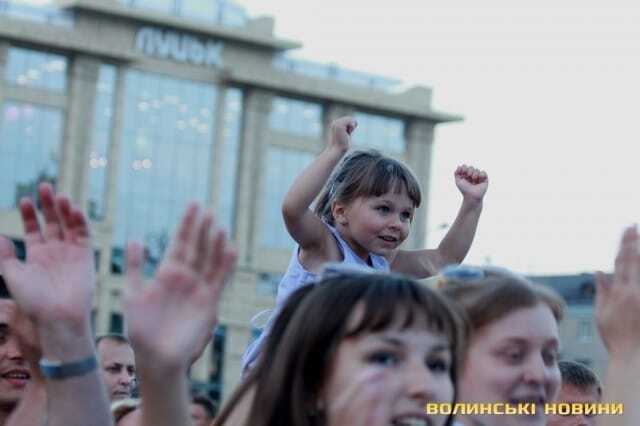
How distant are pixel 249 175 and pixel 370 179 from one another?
2004 inches

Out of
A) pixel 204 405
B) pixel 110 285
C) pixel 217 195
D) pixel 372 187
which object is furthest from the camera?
pixel 217 195

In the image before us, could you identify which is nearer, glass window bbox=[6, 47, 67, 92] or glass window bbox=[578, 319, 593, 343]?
glass window bbox=[578, 319, 593, 343]

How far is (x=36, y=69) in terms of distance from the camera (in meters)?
53.0

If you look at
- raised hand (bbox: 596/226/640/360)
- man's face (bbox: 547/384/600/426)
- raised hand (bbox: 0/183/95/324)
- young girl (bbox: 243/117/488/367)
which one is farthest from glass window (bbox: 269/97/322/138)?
raised hand (bbox: 596/226/640/360)

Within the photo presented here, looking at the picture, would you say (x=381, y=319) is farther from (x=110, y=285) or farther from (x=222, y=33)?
(x=222, y=33)

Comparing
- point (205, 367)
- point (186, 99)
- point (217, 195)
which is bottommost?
point (205, 367)

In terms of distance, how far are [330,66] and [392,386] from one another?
5693 centimetres

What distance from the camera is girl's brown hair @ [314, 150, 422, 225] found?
5.48 m

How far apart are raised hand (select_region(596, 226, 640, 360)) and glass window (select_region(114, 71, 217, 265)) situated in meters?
49.6

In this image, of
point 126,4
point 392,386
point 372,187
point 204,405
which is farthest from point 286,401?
point 126,4

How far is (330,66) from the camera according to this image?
59.6 meters

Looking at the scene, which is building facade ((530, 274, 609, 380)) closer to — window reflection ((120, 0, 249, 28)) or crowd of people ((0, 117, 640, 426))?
window reflection ((120, 0, 249, 28))

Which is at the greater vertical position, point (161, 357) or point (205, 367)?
point (161, 357)

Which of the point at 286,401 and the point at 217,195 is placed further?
the point at 217,195
